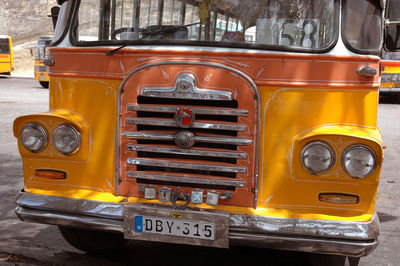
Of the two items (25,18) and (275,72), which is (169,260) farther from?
(25,18)

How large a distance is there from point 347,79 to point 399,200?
342cm

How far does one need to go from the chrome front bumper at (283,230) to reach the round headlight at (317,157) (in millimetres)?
318

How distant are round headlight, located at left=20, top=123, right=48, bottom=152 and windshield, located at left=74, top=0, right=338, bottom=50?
29.3 inches

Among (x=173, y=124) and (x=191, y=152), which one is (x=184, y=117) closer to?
(x=173, y=124)

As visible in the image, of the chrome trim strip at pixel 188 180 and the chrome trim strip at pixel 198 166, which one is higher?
the chrome trim strip at pixel 198 166

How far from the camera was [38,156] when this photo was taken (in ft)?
12.3

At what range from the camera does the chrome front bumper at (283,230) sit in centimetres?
319

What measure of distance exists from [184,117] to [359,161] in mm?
1094

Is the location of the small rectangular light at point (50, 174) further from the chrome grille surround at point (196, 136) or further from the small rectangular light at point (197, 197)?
the small rectangular light at point (197, 197)

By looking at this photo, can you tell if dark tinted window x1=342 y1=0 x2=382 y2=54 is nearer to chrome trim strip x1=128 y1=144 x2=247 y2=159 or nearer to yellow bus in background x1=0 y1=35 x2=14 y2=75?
chrome trim strip x1=128 y1=144 x2=247 y2=159

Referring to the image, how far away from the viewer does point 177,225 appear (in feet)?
11.0

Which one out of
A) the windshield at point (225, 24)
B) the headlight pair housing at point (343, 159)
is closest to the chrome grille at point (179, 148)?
the headlight pair housing at point (343, 159)

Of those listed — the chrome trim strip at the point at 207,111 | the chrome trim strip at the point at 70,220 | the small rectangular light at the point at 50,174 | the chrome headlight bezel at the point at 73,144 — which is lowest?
the chrome trim strip at the point at 70,220

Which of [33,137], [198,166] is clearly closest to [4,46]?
[33,137]
